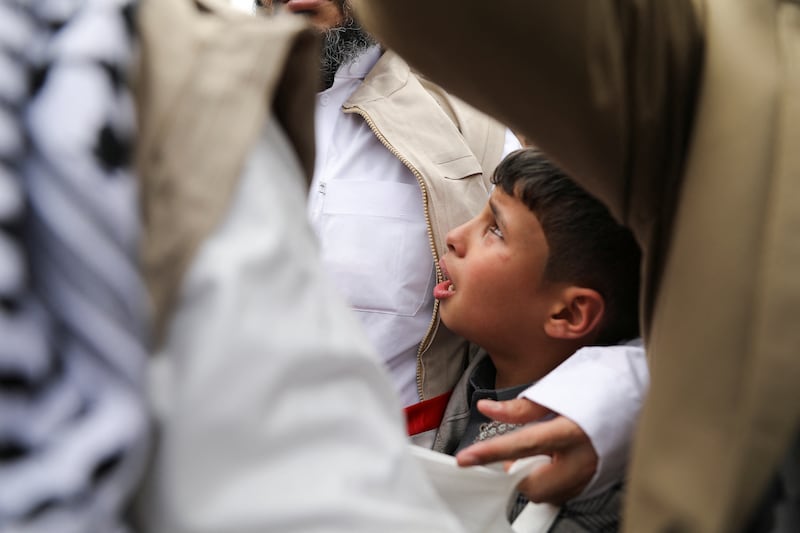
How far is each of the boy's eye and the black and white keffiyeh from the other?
3.71ft

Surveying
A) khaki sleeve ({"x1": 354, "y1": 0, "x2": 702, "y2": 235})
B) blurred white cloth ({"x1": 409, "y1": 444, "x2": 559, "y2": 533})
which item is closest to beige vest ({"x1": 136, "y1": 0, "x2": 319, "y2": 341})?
khaki sleeve ({"x1": 354, "y1": 0, "x2": 702, "y2": 235})

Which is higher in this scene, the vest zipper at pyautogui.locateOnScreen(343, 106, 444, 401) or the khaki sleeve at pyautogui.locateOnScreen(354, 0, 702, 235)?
the khaki sleeve at pyautogui.locateOnScreen(354, 0, 702, 235)

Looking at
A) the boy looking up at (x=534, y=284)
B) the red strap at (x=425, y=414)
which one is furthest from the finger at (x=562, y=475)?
the red strap at (x=425, y=414)

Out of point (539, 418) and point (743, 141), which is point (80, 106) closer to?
point (743, 141)

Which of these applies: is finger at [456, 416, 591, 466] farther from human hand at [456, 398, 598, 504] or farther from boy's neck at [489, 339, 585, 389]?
boy's neck at [489, 339, 585, 389]

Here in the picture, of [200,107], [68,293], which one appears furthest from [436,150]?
[68,293]

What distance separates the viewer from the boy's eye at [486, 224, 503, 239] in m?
1.56

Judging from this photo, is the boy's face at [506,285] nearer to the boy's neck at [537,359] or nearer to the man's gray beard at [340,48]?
the boy's neck at [537,359]

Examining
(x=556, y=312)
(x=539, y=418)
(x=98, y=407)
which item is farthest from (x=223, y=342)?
(x=556, y=312)

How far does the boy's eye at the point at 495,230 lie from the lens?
156cm

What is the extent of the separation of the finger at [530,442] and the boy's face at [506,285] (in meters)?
0.51

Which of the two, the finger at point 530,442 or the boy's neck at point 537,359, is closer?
the finger at point 530,442

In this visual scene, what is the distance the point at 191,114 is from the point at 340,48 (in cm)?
168

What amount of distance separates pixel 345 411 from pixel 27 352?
0.65ft
